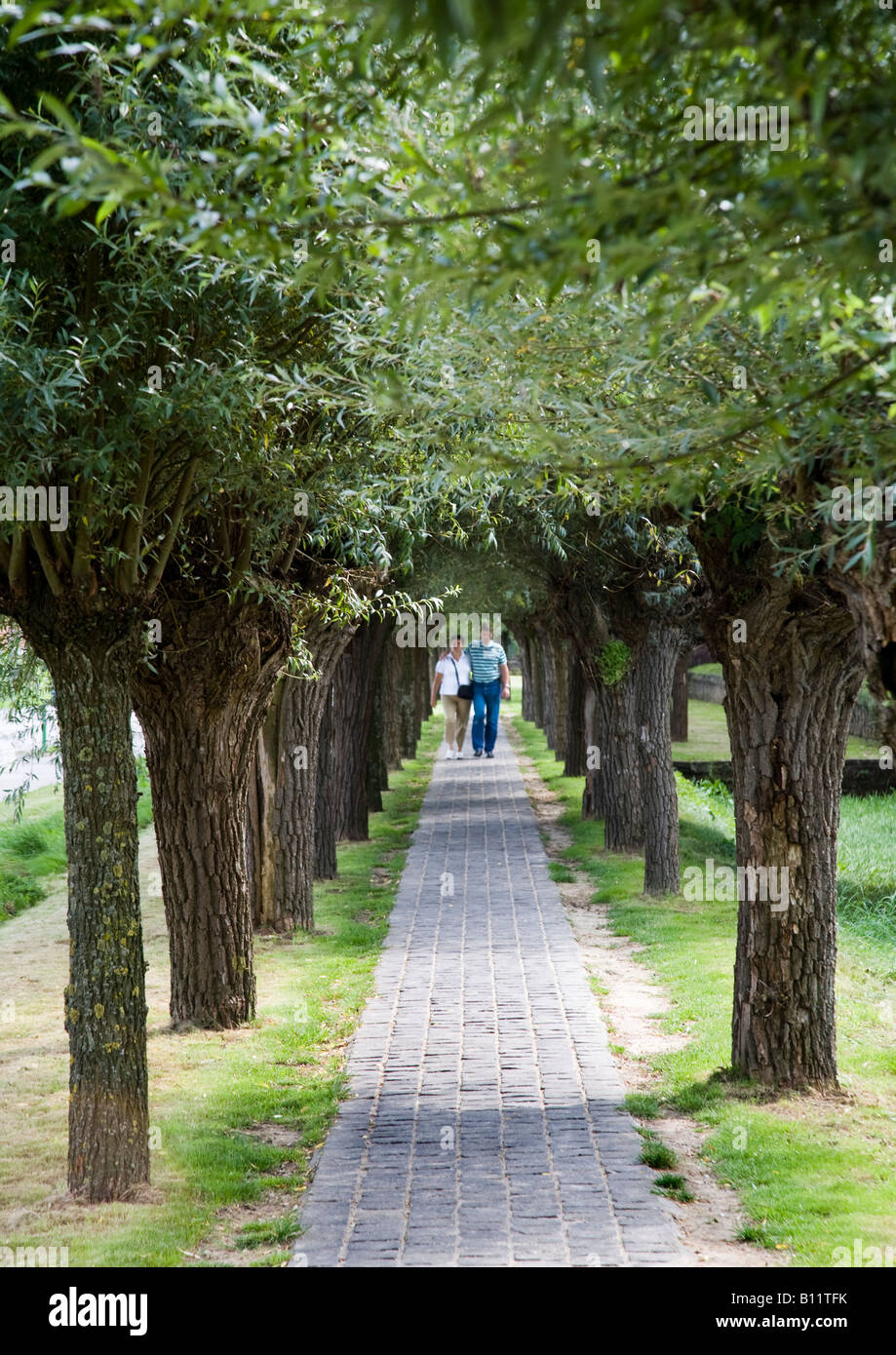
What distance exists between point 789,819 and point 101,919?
3926 millimetres

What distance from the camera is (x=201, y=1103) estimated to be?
25.4ft

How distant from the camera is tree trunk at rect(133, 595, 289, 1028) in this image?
884 centimetres

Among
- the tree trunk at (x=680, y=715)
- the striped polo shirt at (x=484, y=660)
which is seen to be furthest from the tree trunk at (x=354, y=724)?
the tree trunk at (x=680, y=715)

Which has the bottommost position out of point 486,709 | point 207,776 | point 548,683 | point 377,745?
point 377,745

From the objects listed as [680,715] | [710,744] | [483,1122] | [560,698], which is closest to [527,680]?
[710,744]

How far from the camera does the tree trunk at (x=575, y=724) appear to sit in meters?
23.6

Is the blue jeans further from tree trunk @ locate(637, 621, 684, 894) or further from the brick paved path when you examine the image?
the brick paved path

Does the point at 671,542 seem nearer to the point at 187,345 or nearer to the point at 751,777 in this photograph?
the point at 751,777

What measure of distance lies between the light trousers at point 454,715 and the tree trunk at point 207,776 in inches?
595

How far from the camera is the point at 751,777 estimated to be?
779 centimetres

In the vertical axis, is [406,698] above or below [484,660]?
below

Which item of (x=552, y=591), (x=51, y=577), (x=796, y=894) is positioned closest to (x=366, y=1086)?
(x=796, y=894)

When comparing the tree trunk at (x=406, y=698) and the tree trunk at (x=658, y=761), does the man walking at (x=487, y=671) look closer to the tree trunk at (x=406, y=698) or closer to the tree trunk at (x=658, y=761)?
the tree trunk at (x=406, y=698)

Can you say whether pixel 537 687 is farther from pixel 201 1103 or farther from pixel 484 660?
pixel 201 1103
